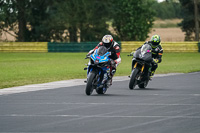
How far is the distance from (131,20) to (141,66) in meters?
56.4

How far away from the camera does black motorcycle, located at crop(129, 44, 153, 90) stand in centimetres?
1806

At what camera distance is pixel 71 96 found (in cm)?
1602

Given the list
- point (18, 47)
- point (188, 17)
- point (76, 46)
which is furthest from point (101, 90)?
point (188, 17)

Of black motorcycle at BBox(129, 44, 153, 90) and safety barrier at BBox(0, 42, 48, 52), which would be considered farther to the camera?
safety barrier at BBox(0, 42, 48, 52)

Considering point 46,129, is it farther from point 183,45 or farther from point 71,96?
point 183,45

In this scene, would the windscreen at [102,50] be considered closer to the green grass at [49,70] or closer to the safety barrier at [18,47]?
the green grass at [49,70]

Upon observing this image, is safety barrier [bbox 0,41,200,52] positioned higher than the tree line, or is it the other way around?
the tree line

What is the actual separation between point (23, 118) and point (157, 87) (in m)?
8.69

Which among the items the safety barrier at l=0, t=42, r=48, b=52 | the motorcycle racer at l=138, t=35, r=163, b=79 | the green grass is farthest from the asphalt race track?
the safety barrier at l=0, t=42, r=48, b=52

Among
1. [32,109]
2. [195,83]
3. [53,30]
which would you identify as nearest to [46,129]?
[32,109]

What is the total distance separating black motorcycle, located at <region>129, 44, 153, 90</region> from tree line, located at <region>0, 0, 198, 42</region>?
163 feet

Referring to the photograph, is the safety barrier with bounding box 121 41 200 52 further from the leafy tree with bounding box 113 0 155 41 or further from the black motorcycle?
the black motorcycle

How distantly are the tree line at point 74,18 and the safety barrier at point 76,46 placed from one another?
6399 mm

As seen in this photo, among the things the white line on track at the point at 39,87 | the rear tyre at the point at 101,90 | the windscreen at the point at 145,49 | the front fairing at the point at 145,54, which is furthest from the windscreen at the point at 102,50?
the white line on track at the point at 39,87
